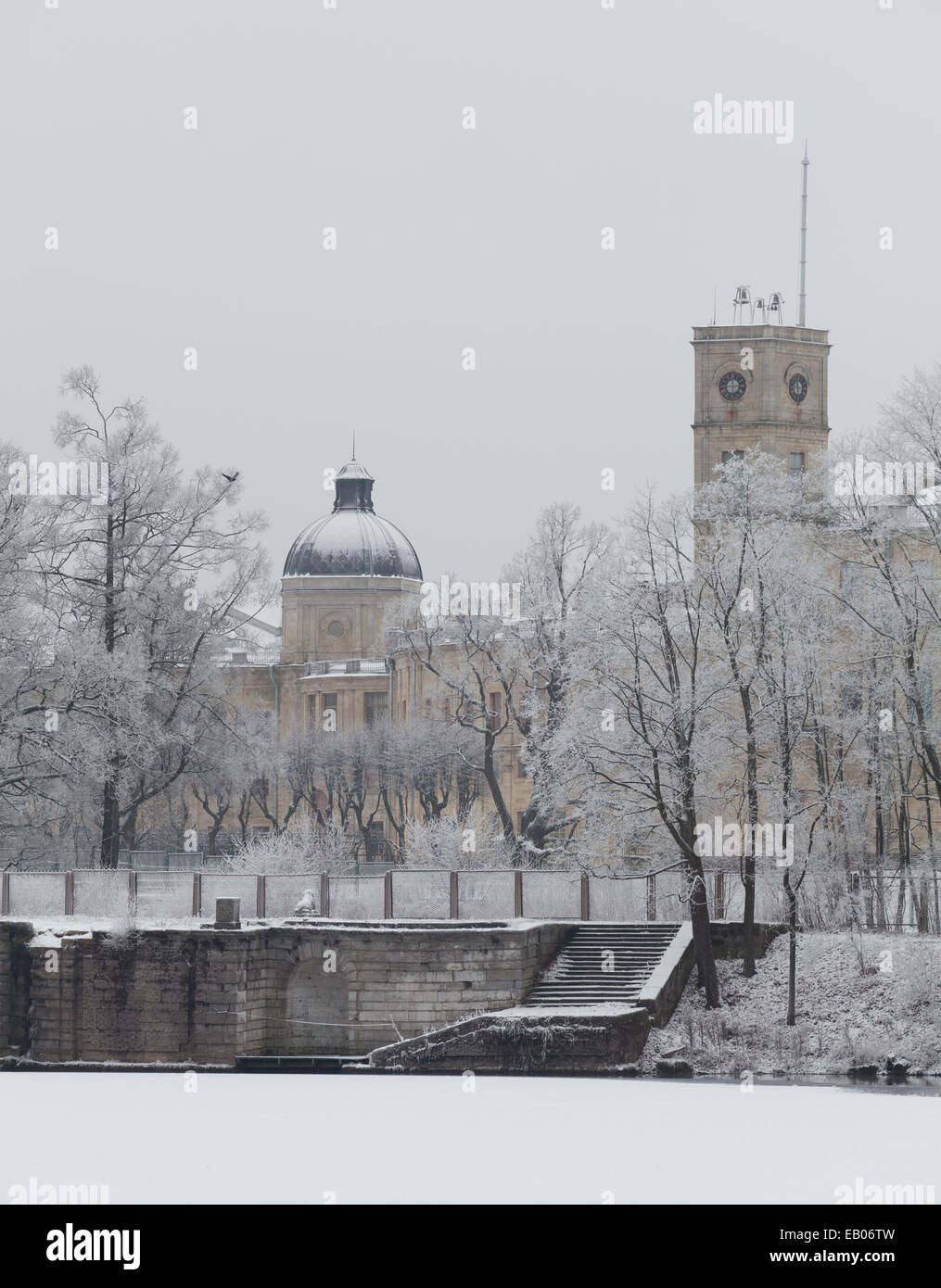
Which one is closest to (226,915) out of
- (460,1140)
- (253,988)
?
(253,988)

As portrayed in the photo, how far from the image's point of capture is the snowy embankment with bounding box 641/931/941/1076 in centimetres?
3322

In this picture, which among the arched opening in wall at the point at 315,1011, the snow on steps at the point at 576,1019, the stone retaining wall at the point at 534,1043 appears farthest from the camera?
the arched opening in wall at the point at 315,1011

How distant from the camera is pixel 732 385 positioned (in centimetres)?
7475

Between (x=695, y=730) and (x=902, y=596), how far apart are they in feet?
19.7

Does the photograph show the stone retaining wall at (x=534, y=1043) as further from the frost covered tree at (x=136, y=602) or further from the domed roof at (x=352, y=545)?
the domed roof at (x=352, y=545)

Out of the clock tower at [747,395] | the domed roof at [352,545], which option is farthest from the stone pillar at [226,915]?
the domed roof at [352,545]

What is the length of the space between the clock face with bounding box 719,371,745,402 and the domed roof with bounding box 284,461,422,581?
3150 centimetres

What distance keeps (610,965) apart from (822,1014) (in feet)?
12.4

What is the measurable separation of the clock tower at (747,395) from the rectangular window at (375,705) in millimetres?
21534

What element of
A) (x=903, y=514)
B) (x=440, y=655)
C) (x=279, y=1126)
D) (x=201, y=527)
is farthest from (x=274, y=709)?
(x=279, y=1126)

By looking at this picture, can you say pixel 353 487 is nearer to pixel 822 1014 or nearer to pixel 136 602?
pixel 136 602

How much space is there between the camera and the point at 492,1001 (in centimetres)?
3578

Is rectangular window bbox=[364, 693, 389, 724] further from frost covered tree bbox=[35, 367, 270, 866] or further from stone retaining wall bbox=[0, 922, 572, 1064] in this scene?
stone retaining wall bbox=[0, 922, 572, 1064]

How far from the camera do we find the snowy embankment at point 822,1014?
33219 mm
